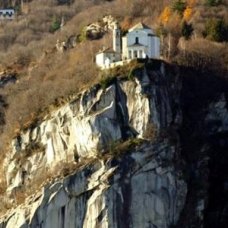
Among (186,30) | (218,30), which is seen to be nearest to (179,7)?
(186,30)

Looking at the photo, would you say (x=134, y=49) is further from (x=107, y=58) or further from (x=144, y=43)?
(x=107, y=58)

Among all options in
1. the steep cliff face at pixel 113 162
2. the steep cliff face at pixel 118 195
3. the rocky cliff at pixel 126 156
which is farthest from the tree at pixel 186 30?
the steep cliff face at pixel 118 195

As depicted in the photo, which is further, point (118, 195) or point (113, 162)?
point (113, 162)

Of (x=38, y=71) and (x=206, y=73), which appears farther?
(x=38, y=71)

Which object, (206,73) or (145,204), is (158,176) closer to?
(145,204)

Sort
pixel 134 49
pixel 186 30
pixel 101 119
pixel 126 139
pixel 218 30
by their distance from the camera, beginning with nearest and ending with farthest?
pixel 126 139 < pixel 101 119 < pixel 134 49 < pixel 218 30 < pixel 186 30

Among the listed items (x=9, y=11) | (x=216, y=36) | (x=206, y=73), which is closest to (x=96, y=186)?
(x=206, y=73)

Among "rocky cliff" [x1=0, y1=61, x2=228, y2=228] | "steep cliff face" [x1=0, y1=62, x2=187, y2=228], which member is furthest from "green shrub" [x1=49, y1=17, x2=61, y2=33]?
"steep cliff face" [x1=0, y1=62, x2=187, y2=228]
